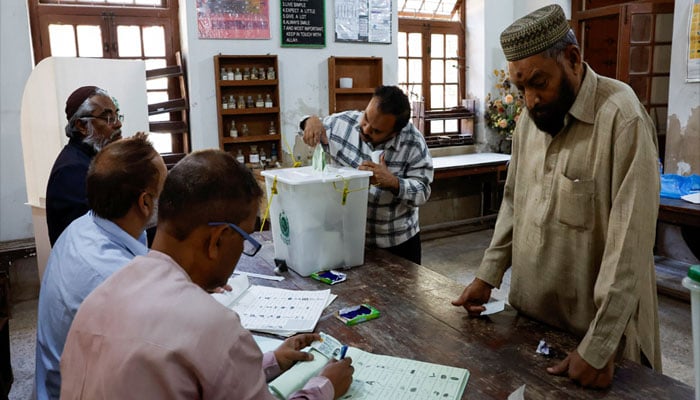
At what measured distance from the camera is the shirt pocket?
4.48 ft

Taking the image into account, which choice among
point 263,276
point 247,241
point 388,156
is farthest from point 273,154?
point 247,241

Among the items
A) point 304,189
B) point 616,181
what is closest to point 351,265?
point 304,189

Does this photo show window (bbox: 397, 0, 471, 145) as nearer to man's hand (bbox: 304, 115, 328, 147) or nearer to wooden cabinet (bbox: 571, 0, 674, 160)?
wooden cabinet (bbox: 571, 0, 674, 160)

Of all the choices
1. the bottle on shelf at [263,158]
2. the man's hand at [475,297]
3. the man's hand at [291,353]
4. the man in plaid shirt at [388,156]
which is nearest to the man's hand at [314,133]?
the man in plaid shirt at [388,156]

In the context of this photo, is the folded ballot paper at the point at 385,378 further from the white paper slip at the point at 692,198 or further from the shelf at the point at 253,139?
the shelf at the point at 253,139

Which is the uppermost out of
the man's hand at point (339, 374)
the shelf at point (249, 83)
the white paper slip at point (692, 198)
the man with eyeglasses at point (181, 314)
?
the shelf at point (249, 83)

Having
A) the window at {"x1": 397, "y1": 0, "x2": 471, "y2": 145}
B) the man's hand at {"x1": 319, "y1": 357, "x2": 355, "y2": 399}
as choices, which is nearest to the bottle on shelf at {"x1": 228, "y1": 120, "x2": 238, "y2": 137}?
the window at {"x1": 397, "y1": 0, "x2": 471, "y2": 145}

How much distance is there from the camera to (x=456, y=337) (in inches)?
57.5

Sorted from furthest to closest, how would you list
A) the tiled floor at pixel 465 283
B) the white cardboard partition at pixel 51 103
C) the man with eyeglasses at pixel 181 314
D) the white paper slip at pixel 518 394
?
the white cardboard partition at pixel 51 103 → the tiled floor at pixel 465 283 → the white paper slip at pixel 518 394 → the man with eyeglasses at pixel 181 314

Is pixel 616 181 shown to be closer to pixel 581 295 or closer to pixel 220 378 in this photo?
pixel 581 295

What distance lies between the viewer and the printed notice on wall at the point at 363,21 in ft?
16.3

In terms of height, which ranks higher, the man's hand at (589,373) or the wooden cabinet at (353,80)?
the wooden cabinet at (353,80)

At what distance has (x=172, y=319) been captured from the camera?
801 millimetres

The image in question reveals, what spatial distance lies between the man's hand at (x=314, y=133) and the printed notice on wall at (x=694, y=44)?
11.3 ft
